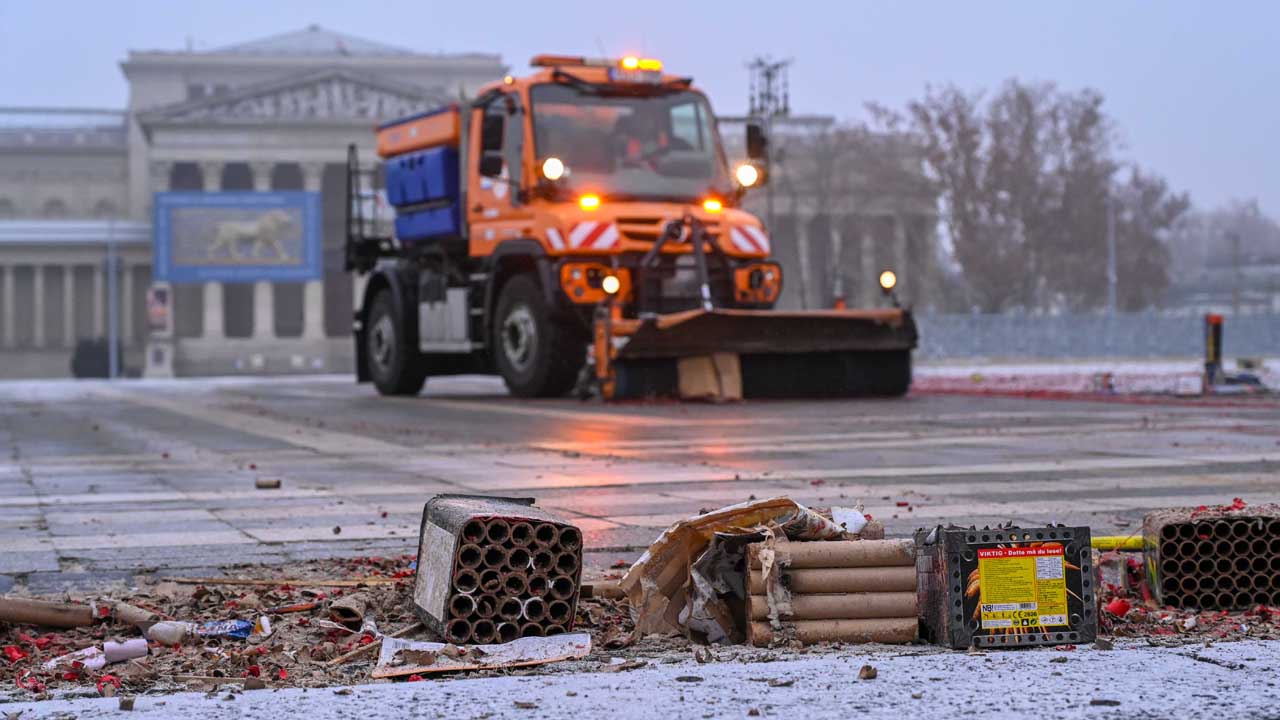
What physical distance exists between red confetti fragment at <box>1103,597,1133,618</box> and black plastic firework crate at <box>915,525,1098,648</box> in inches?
18.2

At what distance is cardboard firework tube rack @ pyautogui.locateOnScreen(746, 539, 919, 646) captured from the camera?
5.20 meters

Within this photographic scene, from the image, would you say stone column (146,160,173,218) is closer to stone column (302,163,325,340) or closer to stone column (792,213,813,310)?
stone column (302,163,325,340)

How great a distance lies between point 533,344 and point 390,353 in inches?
167

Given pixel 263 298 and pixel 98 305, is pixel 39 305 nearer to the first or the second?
pixel 98 305

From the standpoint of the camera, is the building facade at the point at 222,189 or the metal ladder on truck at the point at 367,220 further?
the building facade at the point at 222,189

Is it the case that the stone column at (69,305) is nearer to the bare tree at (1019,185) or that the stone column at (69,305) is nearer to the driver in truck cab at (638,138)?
the bare tree at (1019,185)

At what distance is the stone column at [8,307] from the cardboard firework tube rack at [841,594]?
324 feet

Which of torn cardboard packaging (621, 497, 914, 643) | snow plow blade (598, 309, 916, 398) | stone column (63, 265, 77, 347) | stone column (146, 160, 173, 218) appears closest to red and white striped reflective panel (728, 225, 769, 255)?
snow plow blade (598, 309, 916, 398)

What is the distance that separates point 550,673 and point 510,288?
1711 centimetres

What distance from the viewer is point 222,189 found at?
98.8m

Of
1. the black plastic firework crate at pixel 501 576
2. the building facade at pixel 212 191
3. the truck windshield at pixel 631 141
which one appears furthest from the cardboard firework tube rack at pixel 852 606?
the building facade at pixel 212 191

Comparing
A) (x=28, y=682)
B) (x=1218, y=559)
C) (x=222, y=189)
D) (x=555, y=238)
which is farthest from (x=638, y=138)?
(x=222, y=189)

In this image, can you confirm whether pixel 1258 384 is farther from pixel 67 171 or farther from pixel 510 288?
pixel 67 171

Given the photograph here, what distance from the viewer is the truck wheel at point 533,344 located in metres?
21.2
